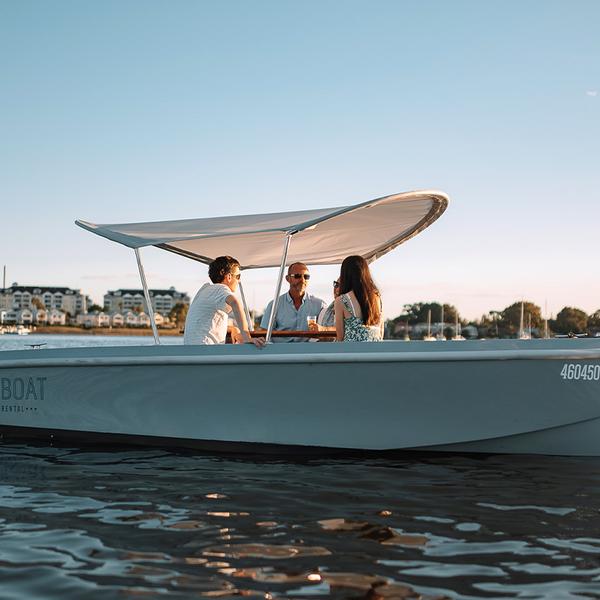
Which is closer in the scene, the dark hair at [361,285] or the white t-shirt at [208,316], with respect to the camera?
the dark hair at [361,285]

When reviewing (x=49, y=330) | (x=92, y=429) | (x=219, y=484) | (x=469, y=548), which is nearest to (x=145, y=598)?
(x=469, y=548)

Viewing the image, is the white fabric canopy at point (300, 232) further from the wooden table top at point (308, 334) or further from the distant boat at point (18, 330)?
the distant boat at point (18, 330)

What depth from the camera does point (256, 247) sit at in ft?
28.9

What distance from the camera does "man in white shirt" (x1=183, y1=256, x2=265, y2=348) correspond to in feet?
22.6

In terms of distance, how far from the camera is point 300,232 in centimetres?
815

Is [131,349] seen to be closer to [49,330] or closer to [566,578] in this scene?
[566,578]

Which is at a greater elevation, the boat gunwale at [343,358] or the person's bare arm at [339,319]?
the person's bare arm at [339,319]

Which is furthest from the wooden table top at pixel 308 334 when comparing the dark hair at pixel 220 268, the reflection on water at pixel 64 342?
the reflection on water at pixel 64 342

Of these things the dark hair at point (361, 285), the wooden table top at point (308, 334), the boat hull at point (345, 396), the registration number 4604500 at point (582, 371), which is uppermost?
the dark hair at point (361, 285)

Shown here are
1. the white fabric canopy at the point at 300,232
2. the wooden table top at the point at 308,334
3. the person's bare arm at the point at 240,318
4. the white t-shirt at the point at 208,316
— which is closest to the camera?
→ the person's bare arm at the point at 240,318

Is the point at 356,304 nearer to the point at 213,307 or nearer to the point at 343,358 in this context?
the point at 343,358

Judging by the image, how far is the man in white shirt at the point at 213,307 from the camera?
6.89 metres

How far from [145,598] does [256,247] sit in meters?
5.70

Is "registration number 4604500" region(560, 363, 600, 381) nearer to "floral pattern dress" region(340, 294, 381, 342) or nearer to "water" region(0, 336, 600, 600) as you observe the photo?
"water" region(0, 336, 600, 600)
